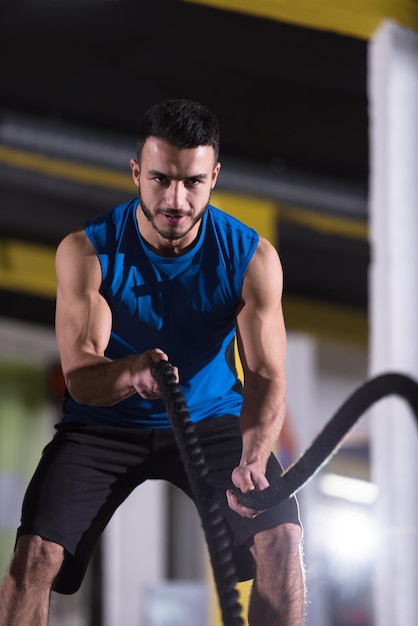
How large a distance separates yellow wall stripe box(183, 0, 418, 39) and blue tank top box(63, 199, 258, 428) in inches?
39.2

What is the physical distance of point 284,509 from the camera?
398 mm

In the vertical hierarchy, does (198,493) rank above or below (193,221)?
below

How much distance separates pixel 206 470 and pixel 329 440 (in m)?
0.05

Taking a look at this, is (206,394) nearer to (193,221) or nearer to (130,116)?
(193,221)

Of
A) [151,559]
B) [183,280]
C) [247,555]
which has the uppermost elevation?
[151,559]

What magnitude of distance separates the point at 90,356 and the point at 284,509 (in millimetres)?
97

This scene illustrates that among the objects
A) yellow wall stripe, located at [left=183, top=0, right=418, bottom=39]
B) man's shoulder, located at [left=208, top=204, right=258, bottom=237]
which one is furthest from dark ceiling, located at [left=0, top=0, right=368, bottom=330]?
man's shoulder, located at [left=208, top=204, right=258, bottom=237]

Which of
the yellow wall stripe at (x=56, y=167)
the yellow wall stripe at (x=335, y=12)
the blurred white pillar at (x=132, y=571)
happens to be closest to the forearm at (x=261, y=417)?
the yellow wall stripe at (x=335, y=12)

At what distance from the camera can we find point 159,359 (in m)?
0.38

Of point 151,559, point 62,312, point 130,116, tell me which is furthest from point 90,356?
point 151,559

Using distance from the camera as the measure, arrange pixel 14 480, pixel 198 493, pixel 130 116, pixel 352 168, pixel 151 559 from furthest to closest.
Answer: pixel 151 559 < pixel 352 168 < pixel 130 116 < pixel 14 480 < pixel 198 493

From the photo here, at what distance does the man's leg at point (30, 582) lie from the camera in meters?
0.37

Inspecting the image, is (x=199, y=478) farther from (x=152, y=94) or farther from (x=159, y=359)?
(x=152, y=94)

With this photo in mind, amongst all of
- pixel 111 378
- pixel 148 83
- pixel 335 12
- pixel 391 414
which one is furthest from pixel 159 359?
pixel 148 83
